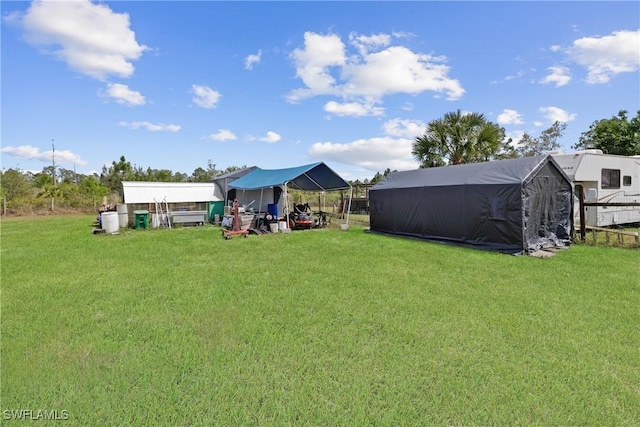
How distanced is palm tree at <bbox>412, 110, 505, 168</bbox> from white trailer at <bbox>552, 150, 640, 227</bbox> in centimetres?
288

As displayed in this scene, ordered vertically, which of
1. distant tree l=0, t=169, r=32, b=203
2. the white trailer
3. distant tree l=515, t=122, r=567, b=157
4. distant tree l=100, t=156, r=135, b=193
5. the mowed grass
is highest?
distant tree l=515, t=122, r=567, b=157

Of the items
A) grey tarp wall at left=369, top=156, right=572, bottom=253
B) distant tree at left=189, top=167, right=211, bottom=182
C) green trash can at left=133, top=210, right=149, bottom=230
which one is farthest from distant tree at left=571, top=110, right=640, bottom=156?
distant tree at left=189, top=167, right=211, bottom=182

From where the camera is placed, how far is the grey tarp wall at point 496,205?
7.59m

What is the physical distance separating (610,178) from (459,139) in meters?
5.28

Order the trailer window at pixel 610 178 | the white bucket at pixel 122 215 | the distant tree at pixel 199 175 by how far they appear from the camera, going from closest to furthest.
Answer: the trailer window at pixel 610 178
the white bucket at pixel 122 215
the distant tree at pixel 199 175

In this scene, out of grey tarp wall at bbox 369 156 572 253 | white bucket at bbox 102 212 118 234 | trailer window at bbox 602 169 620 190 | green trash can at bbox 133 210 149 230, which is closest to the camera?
grey tarp wall at bbox 369 156 572 253

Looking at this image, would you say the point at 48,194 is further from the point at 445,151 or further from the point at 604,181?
the point at 604,181

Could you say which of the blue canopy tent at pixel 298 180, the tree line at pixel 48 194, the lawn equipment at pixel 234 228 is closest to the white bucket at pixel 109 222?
the lawn equipment at pixel 234 228

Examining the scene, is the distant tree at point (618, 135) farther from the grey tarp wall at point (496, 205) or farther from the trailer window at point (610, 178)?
the grey tarp wall at point (496, 205)

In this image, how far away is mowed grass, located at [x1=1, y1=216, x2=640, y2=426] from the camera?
2088 mm

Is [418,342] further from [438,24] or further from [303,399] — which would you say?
[438,24]

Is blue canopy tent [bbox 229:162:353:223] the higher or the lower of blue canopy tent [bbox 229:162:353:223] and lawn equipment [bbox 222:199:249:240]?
the higher

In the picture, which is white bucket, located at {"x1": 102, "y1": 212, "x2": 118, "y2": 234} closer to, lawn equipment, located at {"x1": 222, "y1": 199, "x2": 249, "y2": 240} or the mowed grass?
lawn equipment, located at {"x1": 222, "y1": 199, "x2": 249, "y2": 240}

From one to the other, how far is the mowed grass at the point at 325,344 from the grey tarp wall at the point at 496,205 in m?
1.91
